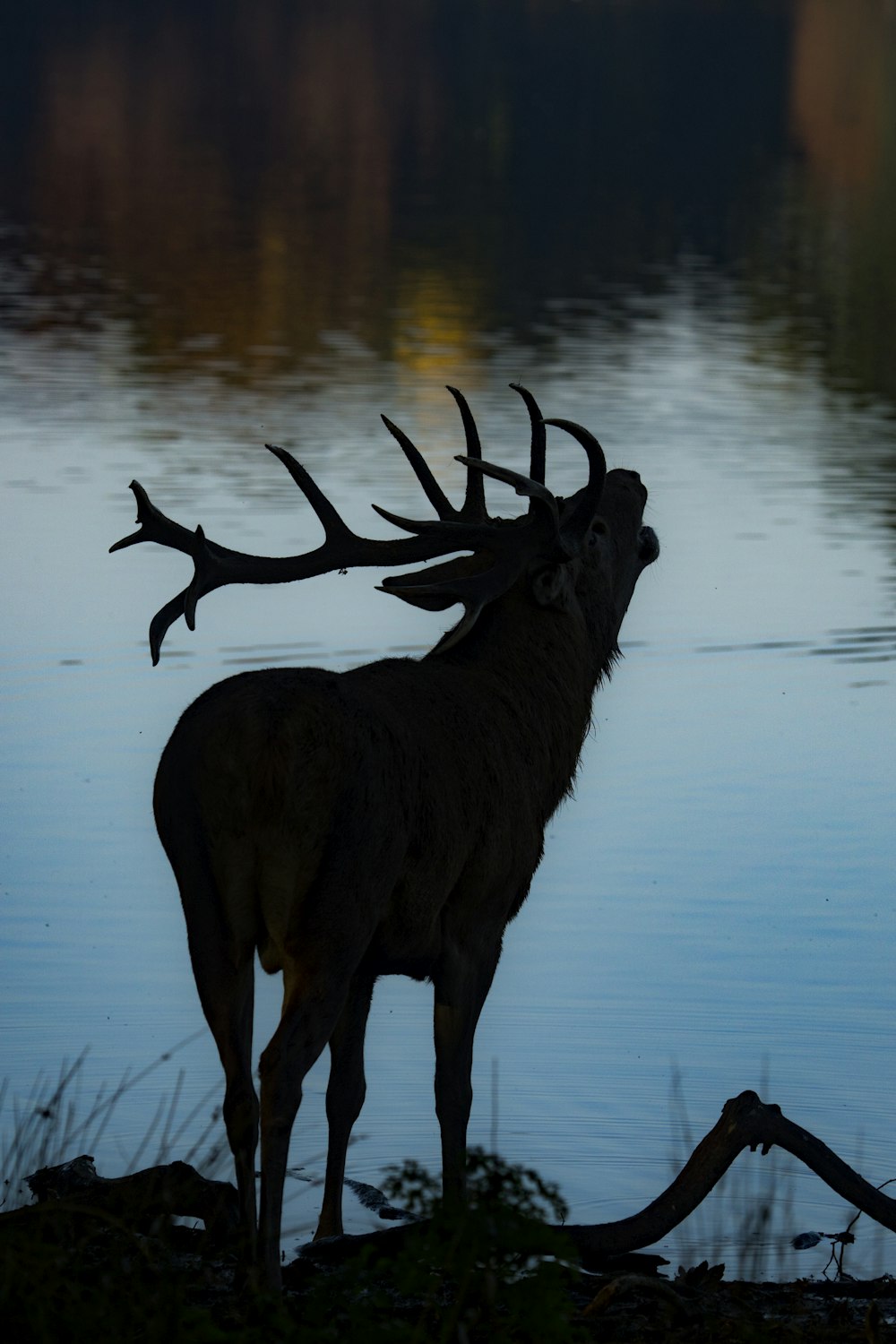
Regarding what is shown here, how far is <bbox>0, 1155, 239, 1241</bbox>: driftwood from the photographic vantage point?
633 centimetres

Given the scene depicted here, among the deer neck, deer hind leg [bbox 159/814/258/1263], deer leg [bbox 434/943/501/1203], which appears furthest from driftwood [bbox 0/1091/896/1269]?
the deer neck

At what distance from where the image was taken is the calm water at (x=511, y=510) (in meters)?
8.76

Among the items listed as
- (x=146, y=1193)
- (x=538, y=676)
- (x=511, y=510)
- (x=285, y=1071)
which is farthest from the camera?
(x=511, y=510)

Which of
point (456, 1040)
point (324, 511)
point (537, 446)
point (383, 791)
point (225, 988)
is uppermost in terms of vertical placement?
point (537, 446)

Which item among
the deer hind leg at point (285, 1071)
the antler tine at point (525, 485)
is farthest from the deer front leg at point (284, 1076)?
the antler tine at point (525, 485)

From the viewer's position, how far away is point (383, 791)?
638 centimetres

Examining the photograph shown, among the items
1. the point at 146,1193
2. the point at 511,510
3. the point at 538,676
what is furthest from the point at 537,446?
the point at 511,510

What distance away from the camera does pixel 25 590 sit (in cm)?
1575

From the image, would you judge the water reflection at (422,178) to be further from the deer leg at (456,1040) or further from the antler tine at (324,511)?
the deer leg at (456,1040)

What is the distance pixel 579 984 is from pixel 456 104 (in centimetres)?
6228

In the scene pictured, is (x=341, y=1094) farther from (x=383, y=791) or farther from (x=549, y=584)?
(x=549, y=584)

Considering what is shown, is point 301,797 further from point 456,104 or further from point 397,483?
point 456,104

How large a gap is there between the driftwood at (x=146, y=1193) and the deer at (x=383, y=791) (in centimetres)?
27

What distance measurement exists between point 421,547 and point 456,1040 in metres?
1.51
